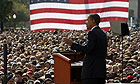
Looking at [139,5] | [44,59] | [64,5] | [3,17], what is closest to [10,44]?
[44,59]

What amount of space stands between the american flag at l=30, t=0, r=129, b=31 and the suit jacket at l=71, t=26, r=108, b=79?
537cm

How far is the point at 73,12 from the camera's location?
460 inches

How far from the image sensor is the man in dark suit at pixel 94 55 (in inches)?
228

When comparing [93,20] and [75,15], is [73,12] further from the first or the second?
[93,20]

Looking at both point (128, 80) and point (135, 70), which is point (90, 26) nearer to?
point (128, 80)

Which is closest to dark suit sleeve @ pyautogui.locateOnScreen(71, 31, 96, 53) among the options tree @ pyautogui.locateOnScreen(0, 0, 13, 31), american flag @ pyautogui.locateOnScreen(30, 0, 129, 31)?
american flag @ pyautogui.locateOnScreen(30, 0, 129, 31)

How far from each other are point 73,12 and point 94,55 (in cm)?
591

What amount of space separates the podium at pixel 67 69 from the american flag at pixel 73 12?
4865 mm

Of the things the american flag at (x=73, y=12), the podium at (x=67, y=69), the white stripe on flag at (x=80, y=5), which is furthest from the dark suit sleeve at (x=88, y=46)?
the white stripe on flag at (x=80, y=5)

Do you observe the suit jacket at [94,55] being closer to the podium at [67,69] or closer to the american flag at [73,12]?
the podium at [67,69]

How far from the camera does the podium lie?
5.87 metres

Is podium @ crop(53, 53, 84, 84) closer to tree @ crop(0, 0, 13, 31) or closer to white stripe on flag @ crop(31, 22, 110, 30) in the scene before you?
white stripe on flag @ crop(31, 22, 110, 30)

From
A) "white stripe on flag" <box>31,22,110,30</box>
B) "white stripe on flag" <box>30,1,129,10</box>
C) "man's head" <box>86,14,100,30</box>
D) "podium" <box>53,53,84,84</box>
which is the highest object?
"man's head" <box>86,14,100,30</box>

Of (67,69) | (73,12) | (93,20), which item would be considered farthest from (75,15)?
(67,69)
